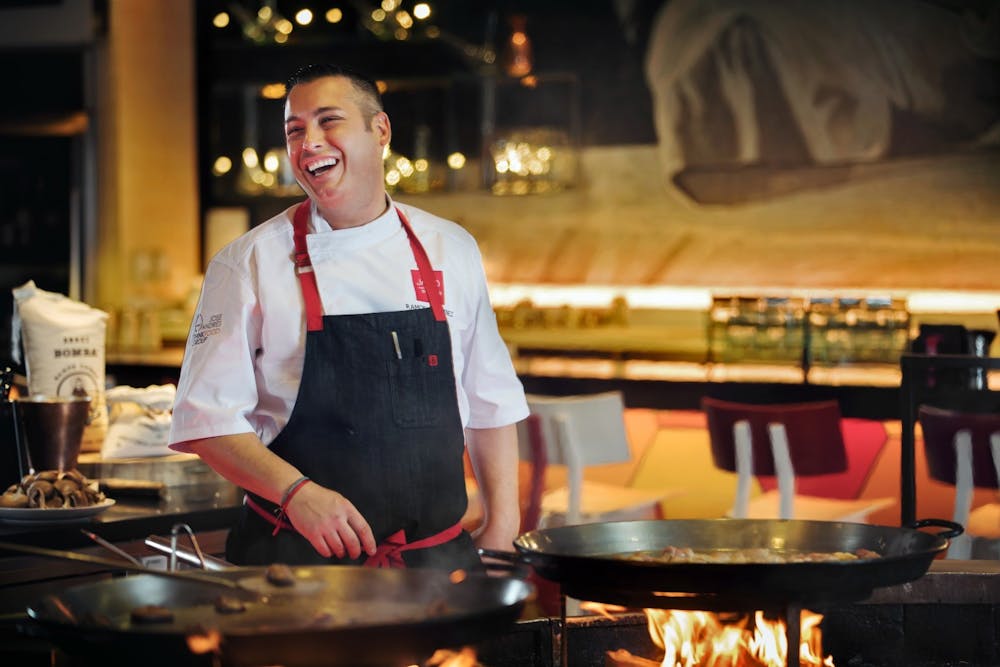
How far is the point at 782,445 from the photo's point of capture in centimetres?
403

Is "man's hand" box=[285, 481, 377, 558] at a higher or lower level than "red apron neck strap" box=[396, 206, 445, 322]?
lower

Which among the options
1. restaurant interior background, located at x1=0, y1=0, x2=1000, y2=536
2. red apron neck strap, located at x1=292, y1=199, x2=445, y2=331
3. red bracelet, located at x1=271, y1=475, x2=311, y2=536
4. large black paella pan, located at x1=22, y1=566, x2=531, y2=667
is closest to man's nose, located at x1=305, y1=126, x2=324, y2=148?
red apron neck strap, located at x1=292, y1=199, x2=445, y2=331

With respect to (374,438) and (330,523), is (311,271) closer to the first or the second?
(374,438)

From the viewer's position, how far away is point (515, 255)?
287 inches

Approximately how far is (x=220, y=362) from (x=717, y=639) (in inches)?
33.5

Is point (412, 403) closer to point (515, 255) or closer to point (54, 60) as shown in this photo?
point (515, 255)

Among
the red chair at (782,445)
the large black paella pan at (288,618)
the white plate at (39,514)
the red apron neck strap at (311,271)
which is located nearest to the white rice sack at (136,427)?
the white plate at (39,514)

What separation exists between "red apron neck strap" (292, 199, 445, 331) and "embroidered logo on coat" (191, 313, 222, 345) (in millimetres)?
138

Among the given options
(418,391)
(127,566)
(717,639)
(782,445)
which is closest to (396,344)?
(418,391)

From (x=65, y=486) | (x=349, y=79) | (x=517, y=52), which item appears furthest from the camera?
(x=517, y=52)

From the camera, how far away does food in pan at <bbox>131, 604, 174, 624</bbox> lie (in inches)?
52.5

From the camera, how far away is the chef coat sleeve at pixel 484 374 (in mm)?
2357

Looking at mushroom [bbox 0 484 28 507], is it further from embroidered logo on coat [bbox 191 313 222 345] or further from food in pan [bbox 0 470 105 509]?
embroidered logo on coat [bbox 191 313 222 345]

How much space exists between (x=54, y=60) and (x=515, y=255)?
2681 mm
